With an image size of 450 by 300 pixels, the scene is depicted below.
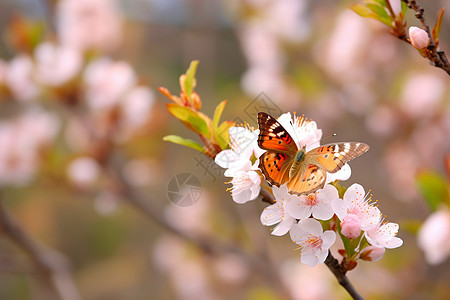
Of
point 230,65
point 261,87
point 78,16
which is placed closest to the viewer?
point 78,16

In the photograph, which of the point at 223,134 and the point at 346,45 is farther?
the point at 346,45

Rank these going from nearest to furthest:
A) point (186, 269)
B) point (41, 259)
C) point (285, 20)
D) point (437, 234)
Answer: point (437, 234)
point (41, 259)
point (285, 20)
point (186, 269)

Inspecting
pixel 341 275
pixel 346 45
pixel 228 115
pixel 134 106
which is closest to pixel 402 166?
pixel 346 45

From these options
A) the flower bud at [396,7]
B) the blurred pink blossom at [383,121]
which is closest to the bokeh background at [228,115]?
the blurred pink blossom at [383,121]

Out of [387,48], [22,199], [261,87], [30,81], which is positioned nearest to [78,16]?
[30,81]

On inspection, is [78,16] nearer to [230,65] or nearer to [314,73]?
[314,73]

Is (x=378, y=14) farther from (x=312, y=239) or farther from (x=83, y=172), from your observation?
(x=83, y=172)

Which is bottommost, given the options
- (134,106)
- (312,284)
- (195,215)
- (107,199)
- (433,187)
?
(195,215)
